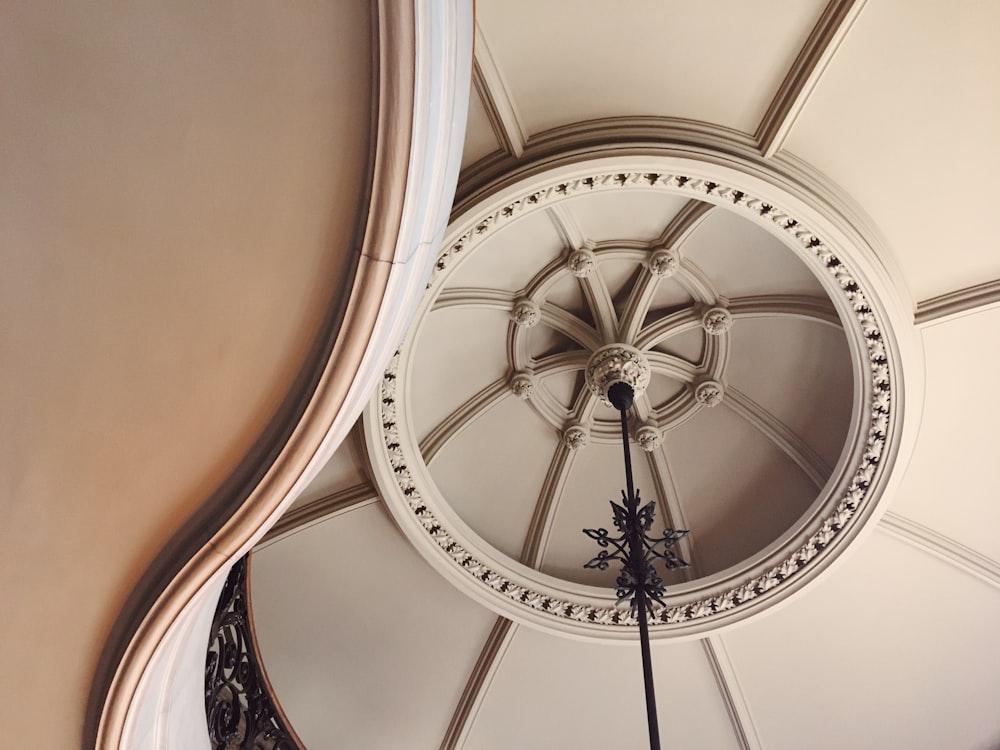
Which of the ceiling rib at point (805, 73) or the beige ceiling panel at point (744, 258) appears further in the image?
the beige ceiling panel at point (744, 258)

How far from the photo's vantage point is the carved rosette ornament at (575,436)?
24.2 feet

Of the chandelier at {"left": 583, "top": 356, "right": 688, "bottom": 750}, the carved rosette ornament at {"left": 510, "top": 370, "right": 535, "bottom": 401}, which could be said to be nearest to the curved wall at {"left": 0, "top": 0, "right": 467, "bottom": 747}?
the chandelier at {"left": 583, "top": 356, "right": 688, "bottom": 750}

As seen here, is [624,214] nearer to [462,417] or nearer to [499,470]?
[462,417]

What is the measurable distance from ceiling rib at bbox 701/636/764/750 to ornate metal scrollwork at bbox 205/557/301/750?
143 inches

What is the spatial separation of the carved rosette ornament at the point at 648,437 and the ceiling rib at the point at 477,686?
1951 millimetres

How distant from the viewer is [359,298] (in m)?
2.49

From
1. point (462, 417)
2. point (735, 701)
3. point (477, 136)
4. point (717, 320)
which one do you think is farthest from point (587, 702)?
point (477, 136)

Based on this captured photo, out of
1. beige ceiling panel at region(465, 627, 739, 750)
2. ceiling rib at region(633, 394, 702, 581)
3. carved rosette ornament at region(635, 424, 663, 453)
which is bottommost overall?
beige ceiling panel at region(465, 627, 739, 750)

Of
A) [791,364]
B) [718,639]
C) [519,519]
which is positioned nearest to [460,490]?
[519,519]

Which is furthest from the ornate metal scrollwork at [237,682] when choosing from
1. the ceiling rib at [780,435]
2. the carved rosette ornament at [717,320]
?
the ceiling rib at [780,435]

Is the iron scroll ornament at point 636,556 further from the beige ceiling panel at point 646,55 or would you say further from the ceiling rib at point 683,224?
the ceiling rib at point 683,224

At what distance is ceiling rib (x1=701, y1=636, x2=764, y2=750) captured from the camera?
6.87m

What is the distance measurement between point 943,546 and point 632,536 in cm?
346

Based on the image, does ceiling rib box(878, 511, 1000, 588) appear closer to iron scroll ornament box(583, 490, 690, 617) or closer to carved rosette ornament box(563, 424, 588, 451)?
carved rosette ornament box(563, 424, 588, 451)
